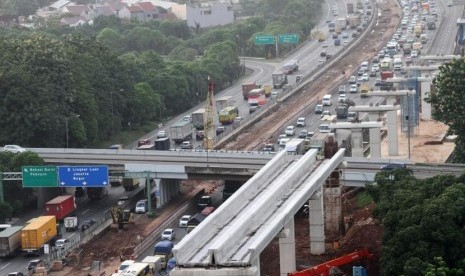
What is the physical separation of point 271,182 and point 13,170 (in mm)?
20274

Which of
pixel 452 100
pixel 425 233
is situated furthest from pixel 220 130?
pixel 425 233

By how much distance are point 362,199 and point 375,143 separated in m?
10.4

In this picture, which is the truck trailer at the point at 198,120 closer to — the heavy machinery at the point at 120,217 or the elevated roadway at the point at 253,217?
the heavy machinery at the point at 120,217

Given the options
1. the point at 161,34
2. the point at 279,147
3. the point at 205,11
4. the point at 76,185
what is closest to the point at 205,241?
the point at 76,185

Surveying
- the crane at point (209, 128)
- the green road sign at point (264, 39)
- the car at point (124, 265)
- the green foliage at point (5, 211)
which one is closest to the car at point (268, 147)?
the crane at point (209, 128)

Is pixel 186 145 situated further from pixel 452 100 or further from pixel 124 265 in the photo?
pixel 124 265

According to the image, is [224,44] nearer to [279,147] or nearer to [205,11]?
[205,11]

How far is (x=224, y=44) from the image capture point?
129 metres

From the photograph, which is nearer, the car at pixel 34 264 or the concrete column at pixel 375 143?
the car at pixel 34 264

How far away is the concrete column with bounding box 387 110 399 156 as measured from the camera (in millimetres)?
79062

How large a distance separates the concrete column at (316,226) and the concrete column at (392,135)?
21831 mm

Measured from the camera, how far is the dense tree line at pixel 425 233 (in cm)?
4844

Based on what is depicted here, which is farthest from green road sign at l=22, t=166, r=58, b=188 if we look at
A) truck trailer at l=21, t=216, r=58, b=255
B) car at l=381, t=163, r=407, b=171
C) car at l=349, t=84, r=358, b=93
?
car at l=349, t=84, r=358, b=93

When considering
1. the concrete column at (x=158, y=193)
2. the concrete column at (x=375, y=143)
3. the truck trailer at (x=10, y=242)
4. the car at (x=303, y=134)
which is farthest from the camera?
the car at (x=303, y=134)
